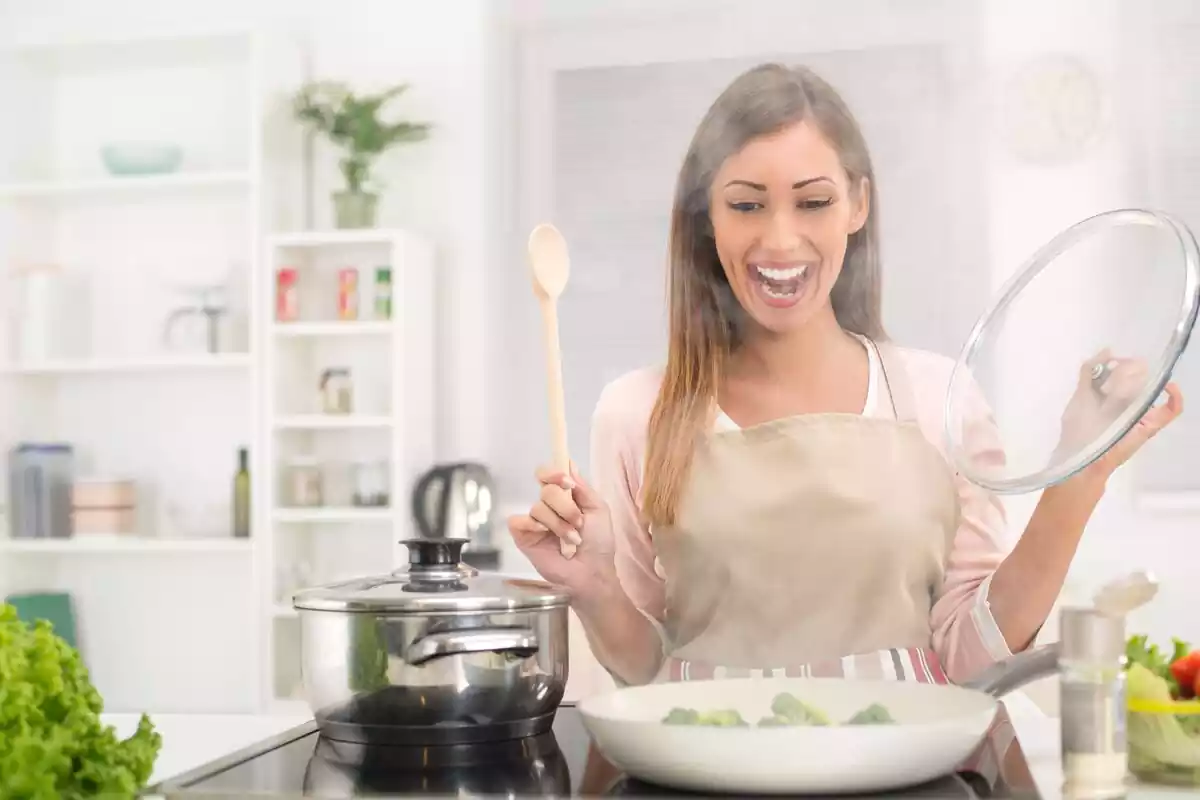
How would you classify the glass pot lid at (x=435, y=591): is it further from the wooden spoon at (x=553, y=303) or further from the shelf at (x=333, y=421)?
the shelf at (x=333, y=421)

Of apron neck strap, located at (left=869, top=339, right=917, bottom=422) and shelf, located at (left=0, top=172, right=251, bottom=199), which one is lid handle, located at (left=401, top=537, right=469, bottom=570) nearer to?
apron neck strap, located at (left=869, top=339, right=917, bottom=422)

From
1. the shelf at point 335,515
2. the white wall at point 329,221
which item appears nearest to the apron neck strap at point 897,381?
the white wall at point 329,221

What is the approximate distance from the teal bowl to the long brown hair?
5.00ft

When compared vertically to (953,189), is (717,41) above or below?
above

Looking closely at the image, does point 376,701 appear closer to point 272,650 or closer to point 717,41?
point 717,41

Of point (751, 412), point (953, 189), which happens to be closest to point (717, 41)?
point (953, 189)

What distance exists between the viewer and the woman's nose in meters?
1.52

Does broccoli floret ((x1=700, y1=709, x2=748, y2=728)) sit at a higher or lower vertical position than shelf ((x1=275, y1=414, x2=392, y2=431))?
lower

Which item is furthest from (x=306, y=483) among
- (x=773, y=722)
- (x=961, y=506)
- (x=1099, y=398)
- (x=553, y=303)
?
(x=773, y=722)

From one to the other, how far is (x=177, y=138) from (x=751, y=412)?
183 centimetres

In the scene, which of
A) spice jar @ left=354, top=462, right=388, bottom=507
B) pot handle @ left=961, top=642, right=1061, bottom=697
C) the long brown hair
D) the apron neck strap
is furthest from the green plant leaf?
pot handle @ left=961, top=642, right=1061, bottom=697

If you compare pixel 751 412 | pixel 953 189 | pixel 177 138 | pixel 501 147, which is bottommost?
pixel 751 412

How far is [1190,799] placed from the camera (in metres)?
1.02

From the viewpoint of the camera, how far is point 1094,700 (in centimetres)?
89
